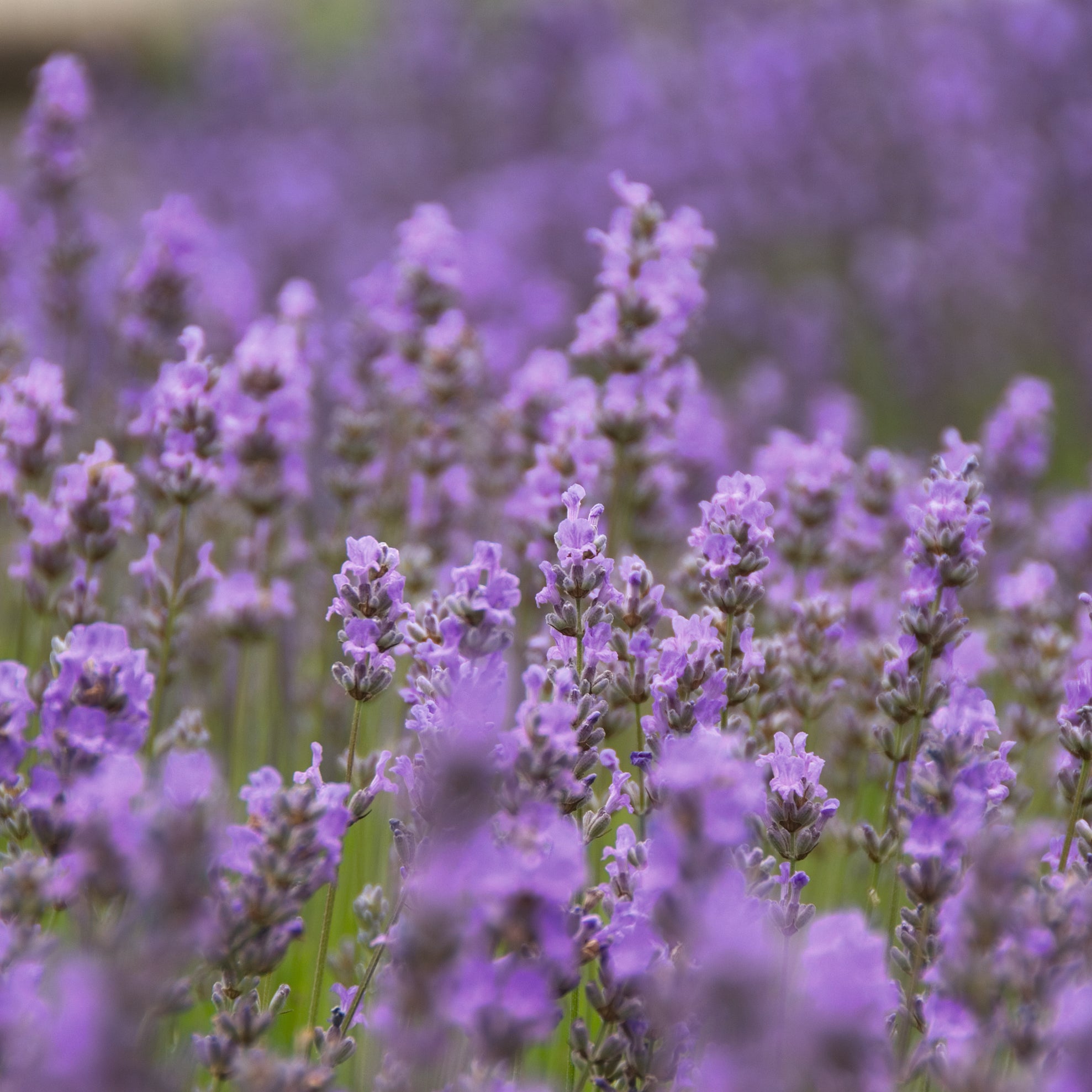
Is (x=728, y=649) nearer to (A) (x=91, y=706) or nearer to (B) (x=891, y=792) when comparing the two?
(B) (x=891, y=792)

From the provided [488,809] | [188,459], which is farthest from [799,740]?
[188,459]

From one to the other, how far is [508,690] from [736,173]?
19.8 feet

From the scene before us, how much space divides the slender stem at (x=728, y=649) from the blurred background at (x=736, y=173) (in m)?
2.66

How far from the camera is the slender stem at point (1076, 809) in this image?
1825 millimetres

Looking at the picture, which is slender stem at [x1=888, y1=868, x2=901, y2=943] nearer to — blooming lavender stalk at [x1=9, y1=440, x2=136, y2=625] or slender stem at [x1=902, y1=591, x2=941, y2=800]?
slender stem at [x1=902, y1=591, x2=941, y2=800]

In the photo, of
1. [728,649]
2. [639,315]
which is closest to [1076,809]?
[728,649]

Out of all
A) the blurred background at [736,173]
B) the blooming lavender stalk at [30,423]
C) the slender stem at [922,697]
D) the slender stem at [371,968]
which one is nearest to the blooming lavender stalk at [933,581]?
the slender stem at [922,697]

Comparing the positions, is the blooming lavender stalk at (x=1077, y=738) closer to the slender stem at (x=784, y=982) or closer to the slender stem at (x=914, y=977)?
the slender stem at (x=914, y=977)

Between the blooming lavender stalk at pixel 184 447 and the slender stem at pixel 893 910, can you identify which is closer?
the slender stem at pixel 893 910

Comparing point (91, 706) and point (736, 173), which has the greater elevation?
point (736, 173)

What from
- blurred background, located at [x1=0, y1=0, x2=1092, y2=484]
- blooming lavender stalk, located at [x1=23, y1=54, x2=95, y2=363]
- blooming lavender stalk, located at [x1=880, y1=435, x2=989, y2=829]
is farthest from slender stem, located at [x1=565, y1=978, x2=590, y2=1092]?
blurred background, located at [x1=0, y1=0, x2=1092, y2=484]

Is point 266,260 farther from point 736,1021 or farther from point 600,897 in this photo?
point 736,1021

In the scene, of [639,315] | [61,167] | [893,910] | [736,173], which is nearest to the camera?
[893,910]

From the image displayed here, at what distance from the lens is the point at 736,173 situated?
25.6 feet
